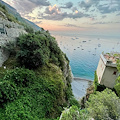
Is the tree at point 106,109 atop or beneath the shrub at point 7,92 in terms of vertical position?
beneath

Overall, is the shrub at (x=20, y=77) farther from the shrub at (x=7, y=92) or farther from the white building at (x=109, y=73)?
the white building at (x=109, y=73)

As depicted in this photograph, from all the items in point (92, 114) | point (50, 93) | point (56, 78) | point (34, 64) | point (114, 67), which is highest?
point (34, 64)

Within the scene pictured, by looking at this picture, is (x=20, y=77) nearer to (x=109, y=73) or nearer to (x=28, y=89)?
(x=28, y=89)

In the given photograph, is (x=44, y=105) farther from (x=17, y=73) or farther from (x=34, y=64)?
(x=34, y=64)

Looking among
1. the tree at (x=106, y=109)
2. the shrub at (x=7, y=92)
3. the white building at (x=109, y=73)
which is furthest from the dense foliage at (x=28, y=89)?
the white building at (x=109, y=73)

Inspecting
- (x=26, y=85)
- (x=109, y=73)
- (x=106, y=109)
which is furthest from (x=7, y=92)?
(x=109, y=73)

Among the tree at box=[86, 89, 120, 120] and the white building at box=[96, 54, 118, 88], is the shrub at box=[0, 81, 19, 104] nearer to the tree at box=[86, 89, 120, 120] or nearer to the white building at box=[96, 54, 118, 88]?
the tree at box=[86, 89, 120, 120]

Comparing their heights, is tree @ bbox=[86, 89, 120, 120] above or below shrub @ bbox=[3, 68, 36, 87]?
below

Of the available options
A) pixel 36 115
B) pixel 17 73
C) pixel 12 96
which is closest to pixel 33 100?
pixel 36 115

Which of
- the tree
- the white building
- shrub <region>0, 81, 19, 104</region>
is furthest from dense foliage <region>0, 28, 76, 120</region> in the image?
the white building

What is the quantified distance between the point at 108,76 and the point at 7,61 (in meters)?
10.6

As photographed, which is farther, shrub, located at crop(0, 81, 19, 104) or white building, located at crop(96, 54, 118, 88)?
white building, located at crop(96, 54, 118, 88)

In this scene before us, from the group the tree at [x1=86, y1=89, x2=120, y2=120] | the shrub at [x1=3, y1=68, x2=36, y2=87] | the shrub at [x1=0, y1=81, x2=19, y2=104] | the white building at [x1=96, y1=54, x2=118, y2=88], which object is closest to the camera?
the shrub at [x1=0, y1=81, x2=19, y2=104]

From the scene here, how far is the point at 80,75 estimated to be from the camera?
21266 millimetres
